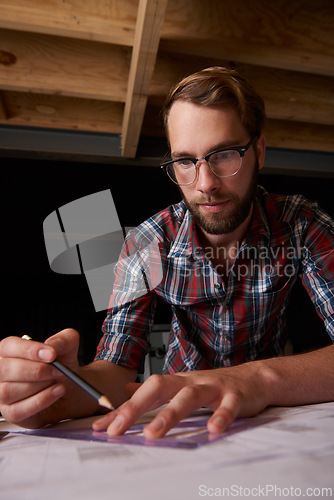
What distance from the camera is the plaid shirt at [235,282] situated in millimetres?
1286

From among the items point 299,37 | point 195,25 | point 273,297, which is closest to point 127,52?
point 195,25

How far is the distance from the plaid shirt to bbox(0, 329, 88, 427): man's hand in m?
0.50

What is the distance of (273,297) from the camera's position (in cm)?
135

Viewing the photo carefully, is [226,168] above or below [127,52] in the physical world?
below

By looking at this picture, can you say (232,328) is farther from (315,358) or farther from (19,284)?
(19,284)

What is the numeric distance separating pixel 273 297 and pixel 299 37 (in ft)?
5.26

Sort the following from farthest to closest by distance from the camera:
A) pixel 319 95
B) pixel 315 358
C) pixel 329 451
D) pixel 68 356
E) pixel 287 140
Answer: pixel 287 140 < pixel 319 95 < pixel 315 358 < pixel 68 356 < pixel 329 451

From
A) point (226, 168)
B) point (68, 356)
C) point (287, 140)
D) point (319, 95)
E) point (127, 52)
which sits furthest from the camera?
point (287, 140)

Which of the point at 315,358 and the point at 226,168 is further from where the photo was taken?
the point at 226,168

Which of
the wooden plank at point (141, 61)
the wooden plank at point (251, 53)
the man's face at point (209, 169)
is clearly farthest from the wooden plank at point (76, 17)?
the man's face at point (209, 169)

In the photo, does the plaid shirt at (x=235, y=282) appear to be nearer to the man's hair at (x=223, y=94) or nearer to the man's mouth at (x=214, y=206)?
the man's mouth at (x=214, y=206)

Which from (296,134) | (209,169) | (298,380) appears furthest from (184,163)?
(296,134)

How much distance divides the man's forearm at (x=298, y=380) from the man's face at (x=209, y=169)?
561mm

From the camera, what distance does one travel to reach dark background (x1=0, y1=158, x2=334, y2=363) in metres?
3.15
